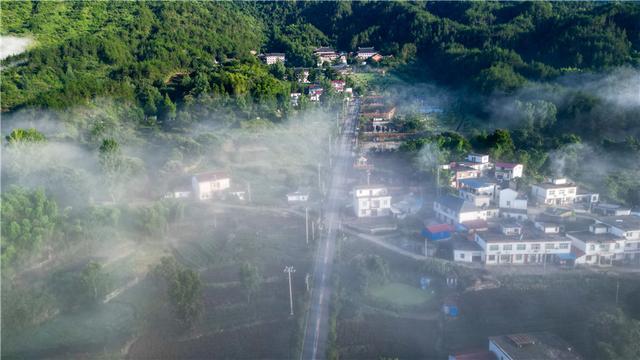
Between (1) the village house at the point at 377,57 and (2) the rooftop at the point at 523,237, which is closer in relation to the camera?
(2) the rooftop at the point at 523,237

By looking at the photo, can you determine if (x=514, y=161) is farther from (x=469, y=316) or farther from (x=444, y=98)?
(x=444, y=98)

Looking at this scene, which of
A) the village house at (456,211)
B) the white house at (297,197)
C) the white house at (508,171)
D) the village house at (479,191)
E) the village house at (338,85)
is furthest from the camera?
the village house at (338,85)

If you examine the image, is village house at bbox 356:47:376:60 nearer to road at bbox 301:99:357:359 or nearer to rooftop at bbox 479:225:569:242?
road at bbox 301:99:357:359

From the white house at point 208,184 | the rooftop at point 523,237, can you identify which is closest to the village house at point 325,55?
the white house at point 208,184

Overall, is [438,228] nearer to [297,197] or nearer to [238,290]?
[297,197]

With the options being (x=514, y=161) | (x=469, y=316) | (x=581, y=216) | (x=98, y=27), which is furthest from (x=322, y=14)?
(x=469, y=316)

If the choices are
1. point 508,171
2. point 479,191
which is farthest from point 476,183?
point 508,171

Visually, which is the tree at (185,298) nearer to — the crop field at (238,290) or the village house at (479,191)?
the crop field at (238,290)
